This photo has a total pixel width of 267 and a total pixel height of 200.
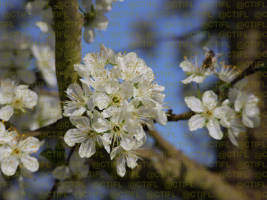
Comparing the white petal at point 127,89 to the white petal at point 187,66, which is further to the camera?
the white petal at point 187,66

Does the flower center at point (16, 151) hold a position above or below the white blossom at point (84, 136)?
below

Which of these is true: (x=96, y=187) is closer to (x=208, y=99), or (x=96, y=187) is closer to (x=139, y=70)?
(x=208, y=99)

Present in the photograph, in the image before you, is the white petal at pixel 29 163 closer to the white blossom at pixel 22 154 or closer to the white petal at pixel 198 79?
the white blossom at pixel 22 154

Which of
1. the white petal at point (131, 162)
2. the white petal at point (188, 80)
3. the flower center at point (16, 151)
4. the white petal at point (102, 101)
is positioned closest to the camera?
the white petal at point (102, 101)

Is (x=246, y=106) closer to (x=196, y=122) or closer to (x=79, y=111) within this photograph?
(x=196, y=122)

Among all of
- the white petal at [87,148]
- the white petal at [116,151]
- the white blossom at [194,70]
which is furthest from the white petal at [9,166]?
the white blossom at [194,70]

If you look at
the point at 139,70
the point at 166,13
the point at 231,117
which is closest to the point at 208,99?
the point at 231,117

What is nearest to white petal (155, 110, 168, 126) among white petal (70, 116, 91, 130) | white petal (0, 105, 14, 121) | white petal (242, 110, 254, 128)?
white petal (70, 116, 91, 130)

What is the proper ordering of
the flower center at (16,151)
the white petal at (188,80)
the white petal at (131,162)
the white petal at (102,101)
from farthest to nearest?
1. the white petal at (188,80)
2. the flower center at (16,151)
3. the white petal at (131,162)
4. the white petal at (102,101)
